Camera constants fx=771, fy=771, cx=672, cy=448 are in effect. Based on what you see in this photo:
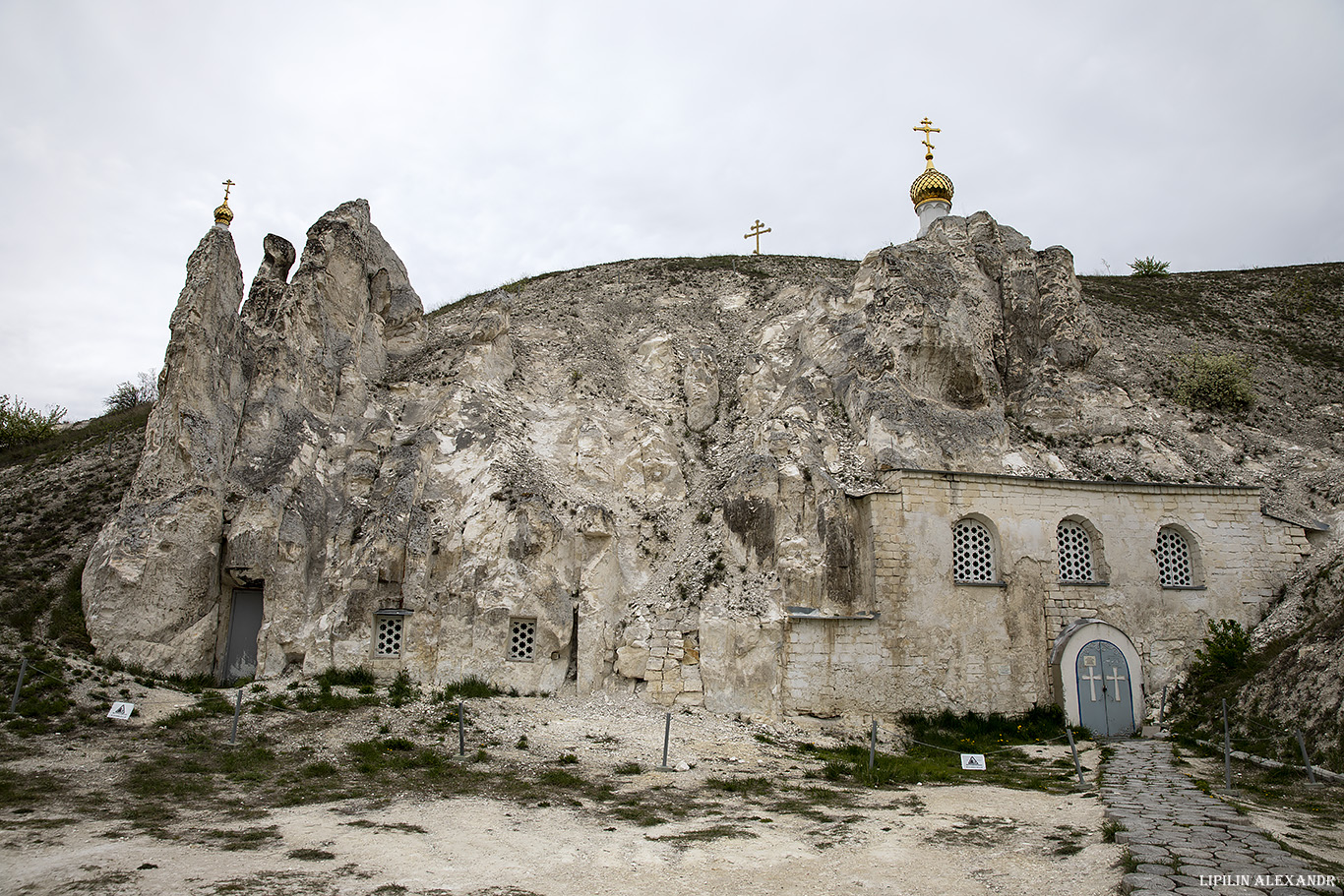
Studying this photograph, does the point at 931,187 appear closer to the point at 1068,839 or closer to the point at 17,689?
the point at 1068,839

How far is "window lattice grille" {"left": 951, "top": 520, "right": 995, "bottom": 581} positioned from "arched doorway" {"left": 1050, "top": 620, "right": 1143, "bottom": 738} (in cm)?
220

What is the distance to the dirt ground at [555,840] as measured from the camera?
24.9 feet

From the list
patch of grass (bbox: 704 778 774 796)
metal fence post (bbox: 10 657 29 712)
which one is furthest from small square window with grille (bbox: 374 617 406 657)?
patch of grass (bbox: 704 778 774 796)

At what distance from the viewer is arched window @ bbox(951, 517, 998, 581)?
1809 centimetres

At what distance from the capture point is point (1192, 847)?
8.26 m

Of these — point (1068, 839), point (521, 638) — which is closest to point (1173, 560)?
point (1068, 839)

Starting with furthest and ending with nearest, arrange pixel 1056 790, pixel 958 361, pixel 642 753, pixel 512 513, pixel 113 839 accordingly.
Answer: pixel 958 361, pixel 512 513, pixel 642 753, pixel 1056 790, pixel 113 839

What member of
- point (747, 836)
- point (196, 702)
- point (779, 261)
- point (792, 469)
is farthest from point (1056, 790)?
point (779, 261)

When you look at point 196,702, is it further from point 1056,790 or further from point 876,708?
point 1056,790

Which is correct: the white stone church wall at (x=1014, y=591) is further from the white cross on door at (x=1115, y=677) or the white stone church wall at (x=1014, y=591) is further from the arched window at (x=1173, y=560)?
the white cross on door at (x=1115, y=677)

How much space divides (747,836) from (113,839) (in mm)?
7191

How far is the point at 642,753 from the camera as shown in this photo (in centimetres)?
1409

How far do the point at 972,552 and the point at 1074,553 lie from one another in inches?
111

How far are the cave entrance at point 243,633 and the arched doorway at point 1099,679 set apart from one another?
58.3ft
